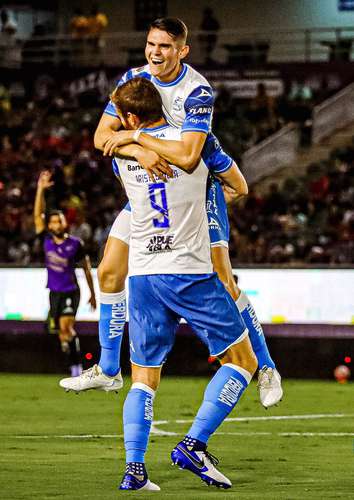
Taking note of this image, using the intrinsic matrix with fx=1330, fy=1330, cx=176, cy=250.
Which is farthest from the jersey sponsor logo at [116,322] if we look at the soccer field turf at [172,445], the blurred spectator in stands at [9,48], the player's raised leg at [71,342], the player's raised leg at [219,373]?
the blurred spectator in stands at [9,48]

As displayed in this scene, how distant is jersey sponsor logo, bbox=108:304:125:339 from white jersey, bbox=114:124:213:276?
4.20ft

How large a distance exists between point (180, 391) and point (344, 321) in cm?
324

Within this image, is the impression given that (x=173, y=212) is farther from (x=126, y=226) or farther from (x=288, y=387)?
(x=288, y=387)

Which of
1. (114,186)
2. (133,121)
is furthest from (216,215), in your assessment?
(114,186)

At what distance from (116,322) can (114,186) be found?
18209 mm

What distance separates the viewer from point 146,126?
7.67 m

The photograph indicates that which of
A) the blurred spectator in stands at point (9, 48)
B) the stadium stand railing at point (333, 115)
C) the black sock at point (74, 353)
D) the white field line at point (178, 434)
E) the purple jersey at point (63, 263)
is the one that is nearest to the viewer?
the white field line at point (178, 434)

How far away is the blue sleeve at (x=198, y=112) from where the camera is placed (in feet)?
25.4

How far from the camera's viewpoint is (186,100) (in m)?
7.88

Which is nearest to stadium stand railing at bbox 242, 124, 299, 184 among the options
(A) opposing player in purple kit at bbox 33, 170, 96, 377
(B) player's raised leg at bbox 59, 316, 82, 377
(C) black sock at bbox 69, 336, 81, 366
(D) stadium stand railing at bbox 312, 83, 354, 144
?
(D) stadium stand railing at bbox 312, 83, 354, 144

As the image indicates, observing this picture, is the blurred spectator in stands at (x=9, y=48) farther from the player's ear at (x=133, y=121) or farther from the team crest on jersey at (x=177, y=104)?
the player's ear at (x=133, y=121)

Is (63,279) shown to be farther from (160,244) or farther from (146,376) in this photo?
(160,244)

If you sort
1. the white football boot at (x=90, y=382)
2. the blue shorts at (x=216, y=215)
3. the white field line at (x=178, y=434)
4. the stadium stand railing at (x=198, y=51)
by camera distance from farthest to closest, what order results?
the stadium stand railing at (x=198, y=51) → the white field line at (x=178, y=434) → the blue shorts at (x=216, y=215) → the white football boot at (x=90, y=382)

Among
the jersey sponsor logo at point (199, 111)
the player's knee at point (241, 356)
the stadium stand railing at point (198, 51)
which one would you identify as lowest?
the player's knee at point (241, 356)
